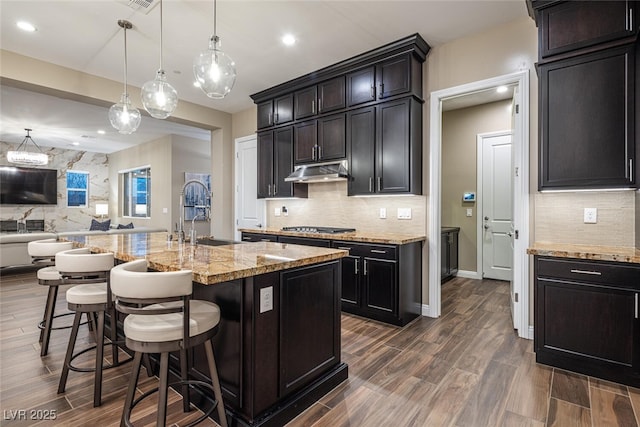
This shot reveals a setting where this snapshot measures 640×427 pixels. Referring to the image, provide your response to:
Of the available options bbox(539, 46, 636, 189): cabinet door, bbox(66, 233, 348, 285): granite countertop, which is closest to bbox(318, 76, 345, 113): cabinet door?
bbox(539, 46, 636, 189): cabinet door

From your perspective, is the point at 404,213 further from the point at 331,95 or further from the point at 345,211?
the point at 331,95

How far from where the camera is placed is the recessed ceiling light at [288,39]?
11.1 ft

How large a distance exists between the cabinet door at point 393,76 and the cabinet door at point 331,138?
602 millimetres

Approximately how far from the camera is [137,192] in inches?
372

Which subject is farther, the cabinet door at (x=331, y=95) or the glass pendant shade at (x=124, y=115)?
the cabinet door at (x=331, y=95)

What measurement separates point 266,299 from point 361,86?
2.99m

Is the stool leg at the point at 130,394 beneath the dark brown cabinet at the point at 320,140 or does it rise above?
beneath

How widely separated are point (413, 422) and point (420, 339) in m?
1.20

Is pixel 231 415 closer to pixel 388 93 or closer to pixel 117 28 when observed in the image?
pixel 388 93

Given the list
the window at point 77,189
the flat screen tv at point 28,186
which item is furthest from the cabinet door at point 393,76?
the window at point 77,189

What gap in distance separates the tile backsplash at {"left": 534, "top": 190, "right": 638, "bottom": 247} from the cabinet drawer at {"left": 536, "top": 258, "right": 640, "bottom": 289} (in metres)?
0.57

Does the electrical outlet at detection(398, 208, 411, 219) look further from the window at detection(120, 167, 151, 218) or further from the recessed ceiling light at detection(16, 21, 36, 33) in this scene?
the window at detection(120, 167, 151, 218)

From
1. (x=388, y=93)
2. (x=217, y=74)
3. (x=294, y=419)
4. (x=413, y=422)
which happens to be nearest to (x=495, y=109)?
(x=388, y=93)

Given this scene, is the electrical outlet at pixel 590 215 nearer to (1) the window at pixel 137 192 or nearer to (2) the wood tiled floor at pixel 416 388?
(2) the wood tiled floor at pixel 416 388
